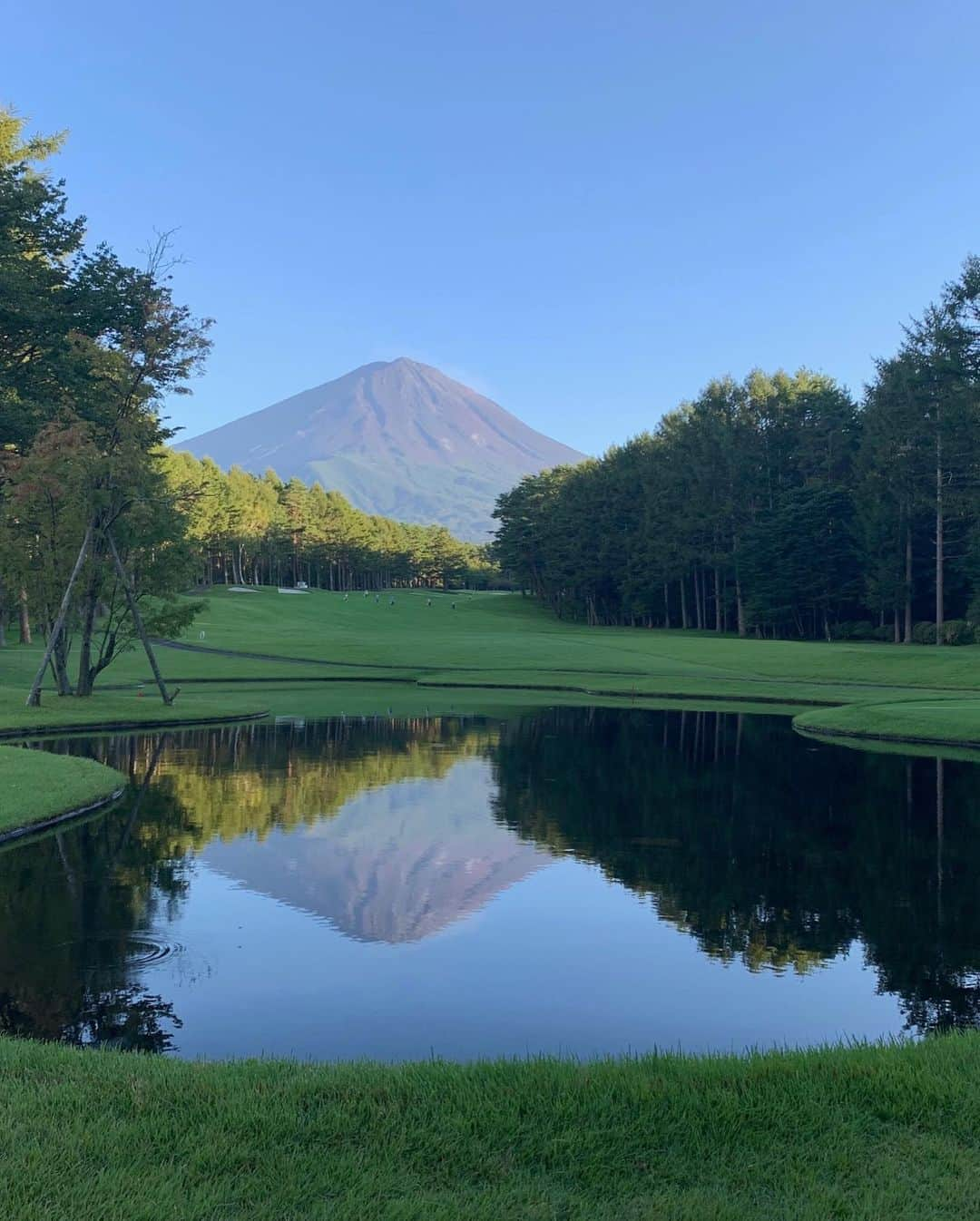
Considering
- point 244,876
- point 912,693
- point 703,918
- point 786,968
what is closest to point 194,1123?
point 786,968

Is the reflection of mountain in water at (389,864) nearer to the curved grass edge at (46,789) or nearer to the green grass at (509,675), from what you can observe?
the curved grass edge at (46,789)

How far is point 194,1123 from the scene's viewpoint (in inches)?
239

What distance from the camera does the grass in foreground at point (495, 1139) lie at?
523cm

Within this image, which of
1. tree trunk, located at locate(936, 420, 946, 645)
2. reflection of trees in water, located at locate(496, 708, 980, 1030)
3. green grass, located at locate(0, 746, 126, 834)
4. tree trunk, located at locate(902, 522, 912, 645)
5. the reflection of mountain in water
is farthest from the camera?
tree trunk, located at locate(902, 522, 912, 645)

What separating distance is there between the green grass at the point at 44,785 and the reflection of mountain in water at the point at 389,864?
11.8 feet

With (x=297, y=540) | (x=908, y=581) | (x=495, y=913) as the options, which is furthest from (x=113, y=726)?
(x=297, y=540)

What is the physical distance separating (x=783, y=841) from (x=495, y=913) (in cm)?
636

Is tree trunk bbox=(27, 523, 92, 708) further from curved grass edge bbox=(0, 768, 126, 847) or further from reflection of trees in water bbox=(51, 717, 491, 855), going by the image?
curved grass edge bbox=(0, 768, 126, 847)

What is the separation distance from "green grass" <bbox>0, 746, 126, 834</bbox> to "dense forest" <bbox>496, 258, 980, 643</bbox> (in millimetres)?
53605

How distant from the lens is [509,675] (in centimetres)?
5688

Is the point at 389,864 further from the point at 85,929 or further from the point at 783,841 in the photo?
the point at 783,841

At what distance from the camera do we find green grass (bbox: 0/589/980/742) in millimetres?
38031

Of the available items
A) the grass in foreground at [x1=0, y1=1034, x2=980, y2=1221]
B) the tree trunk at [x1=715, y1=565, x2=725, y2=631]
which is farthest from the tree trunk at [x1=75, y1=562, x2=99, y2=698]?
the tree trunk at [x1=715, y1=565, x2=725, y2=631]

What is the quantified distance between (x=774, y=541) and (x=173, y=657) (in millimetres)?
50205
